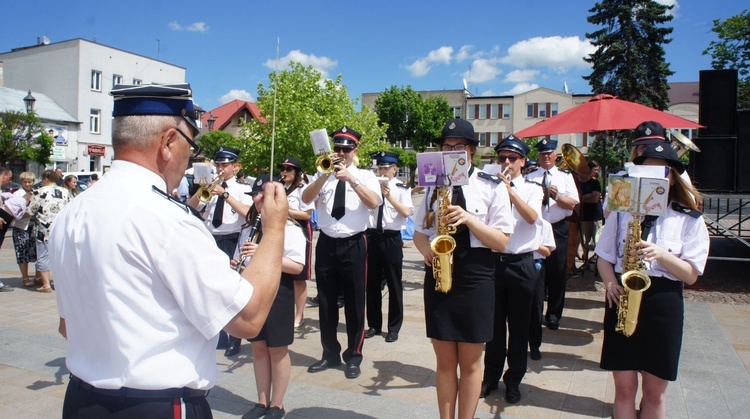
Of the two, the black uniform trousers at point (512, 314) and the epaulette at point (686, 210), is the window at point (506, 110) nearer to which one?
the black uniform trousers at point (512, 314)

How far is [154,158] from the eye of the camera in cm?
194

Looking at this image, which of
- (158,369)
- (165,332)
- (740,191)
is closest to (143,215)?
(165,332)

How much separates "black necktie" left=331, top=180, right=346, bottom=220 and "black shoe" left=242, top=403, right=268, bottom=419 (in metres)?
2.12

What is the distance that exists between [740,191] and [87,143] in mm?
39115

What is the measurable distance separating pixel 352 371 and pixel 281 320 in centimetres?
148

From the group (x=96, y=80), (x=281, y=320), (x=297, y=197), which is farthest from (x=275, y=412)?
(x=96, y=80)

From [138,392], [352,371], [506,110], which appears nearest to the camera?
[138,392]

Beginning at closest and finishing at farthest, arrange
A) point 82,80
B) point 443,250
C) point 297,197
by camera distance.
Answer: point 443,250, point 297,197, point 82,80

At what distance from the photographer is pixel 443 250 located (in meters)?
3.49

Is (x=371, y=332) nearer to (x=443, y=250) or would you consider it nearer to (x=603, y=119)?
(x=443, y=250)

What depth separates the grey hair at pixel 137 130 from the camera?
6.31 ft

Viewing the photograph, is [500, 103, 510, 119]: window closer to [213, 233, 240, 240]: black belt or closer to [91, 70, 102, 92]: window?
[91, 70, 102, 92]: window

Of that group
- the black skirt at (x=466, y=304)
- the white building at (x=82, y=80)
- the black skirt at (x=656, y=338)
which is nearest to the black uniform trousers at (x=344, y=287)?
the black skirt at (x=466, y=304)

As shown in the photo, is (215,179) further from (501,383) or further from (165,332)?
(165,332)
